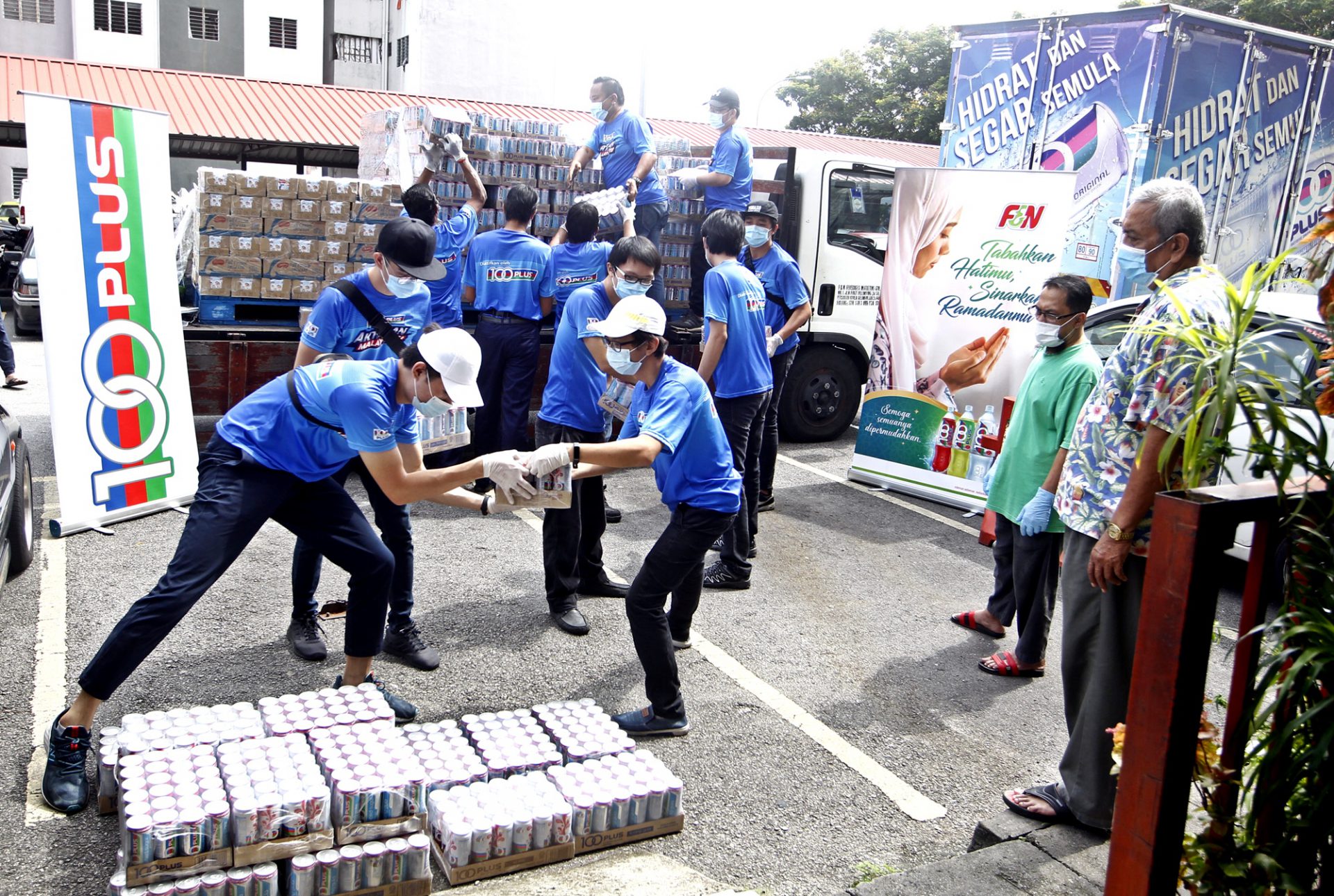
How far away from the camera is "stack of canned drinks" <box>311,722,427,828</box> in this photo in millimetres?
3406

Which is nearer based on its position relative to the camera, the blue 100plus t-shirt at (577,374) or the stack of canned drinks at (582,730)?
the stack of canned drinks at (582,730)

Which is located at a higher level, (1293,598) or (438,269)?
(438,269)

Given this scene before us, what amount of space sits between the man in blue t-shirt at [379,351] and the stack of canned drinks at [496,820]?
4.87 feet

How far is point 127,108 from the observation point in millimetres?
6680

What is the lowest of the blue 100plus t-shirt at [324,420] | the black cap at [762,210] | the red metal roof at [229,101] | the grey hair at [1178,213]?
the blue 100plus t-shirt at [324,420]

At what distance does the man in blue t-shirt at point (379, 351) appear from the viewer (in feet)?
16.4

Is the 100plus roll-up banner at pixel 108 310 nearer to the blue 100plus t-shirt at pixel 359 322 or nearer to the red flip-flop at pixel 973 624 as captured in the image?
the blue 100plus t-shirt at pixel 359 322

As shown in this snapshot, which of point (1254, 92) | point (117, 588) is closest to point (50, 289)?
point (117, 588)

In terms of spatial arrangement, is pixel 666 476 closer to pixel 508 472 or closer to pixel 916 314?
pixel 508 472

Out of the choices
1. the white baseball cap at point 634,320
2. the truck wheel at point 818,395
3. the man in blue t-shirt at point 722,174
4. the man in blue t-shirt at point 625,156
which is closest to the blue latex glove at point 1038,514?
the white baseball cap at point 634,320

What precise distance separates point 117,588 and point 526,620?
2283 mm

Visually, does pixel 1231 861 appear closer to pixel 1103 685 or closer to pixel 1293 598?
pixel 1293 598

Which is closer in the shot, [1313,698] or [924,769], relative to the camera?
[1313,698]

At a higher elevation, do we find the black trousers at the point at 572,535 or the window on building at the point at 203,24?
the window on building at the point at 203,24
